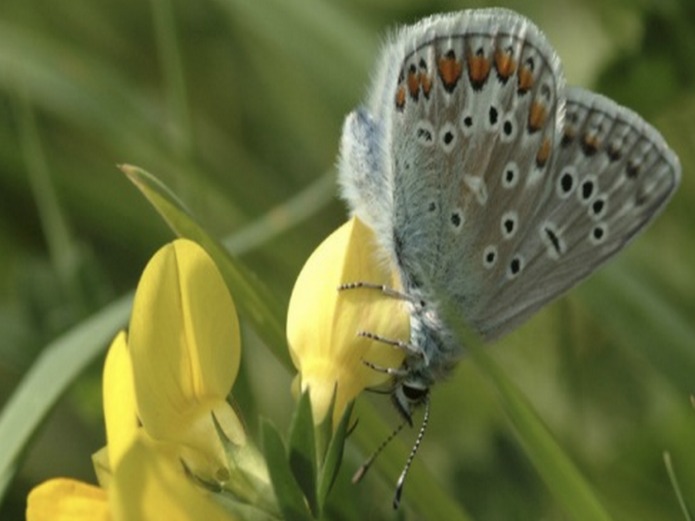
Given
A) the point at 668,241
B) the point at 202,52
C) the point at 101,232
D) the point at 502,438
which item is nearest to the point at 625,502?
the point at 502,438

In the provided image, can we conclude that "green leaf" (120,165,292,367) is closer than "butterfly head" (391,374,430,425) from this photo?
Yes

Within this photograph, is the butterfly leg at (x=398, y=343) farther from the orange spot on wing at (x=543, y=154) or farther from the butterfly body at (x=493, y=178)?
the orange spot on wing at (x=543, y=154)

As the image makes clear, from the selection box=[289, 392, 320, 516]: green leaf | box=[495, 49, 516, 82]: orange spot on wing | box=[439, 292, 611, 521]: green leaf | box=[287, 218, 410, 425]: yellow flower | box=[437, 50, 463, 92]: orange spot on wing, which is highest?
box=[437, 50, 463, 92]: orange spot on wing

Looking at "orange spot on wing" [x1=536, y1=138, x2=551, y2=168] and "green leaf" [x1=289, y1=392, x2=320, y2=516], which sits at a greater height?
"orange spot on wing" [x1=536, y1=138, x2=551, y2=168]

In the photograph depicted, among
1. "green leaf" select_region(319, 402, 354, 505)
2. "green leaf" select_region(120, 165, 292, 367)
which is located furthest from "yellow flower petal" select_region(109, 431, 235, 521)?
"green leaf" select_region(120, 165, 292, 367)

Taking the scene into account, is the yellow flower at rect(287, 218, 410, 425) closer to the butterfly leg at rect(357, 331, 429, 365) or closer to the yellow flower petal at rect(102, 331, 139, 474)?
the butterfly leg at rect(357, 331, 429, 365)

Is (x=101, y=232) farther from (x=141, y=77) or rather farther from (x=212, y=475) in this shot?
(x=212, y=475)
